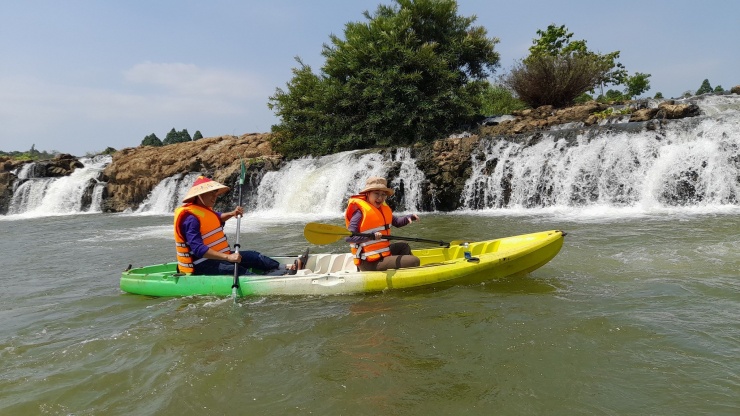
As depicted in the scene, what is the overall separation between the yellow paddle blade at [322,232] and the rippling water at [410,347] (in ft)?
2.52

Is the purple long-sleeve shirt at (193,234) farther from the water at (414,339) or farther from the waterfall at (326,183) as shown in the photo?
the waterfall at (326,183)

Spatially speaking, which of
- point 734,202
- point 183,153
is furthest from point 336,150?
point 734,202

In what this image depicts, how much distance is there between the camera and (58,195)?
19766 millimetres

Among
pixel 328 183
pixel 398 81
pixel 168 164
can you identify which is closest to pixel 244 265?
pixel 328 183

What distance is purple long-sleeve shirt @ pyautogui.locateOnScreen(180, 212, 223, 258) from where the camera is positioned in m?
4.47

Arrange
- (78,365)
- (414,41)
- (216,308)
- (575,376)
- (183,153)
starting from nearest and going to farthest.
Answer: (575,376) < (78,365) < (216,308) < (414,41) < (183,153)

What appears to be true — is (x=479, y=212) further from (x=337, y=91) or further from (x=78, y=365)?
(x=78, y=365)

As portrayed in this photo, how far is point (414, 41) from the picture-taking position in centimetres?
1653

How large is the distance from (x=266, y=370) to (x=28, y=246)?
9.06 metres

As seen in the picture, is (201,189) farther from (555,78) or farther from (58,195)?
(58,195)

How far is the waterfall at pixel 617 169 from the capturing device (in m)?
9.66

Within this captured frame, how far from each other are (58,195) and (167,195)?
17.4 feet

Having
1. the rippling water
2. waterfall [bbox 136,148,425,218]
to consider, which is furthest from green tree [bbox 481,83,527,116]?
the rippling water

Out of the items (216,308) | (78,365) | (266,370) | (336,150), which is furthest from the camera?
(336,150)
